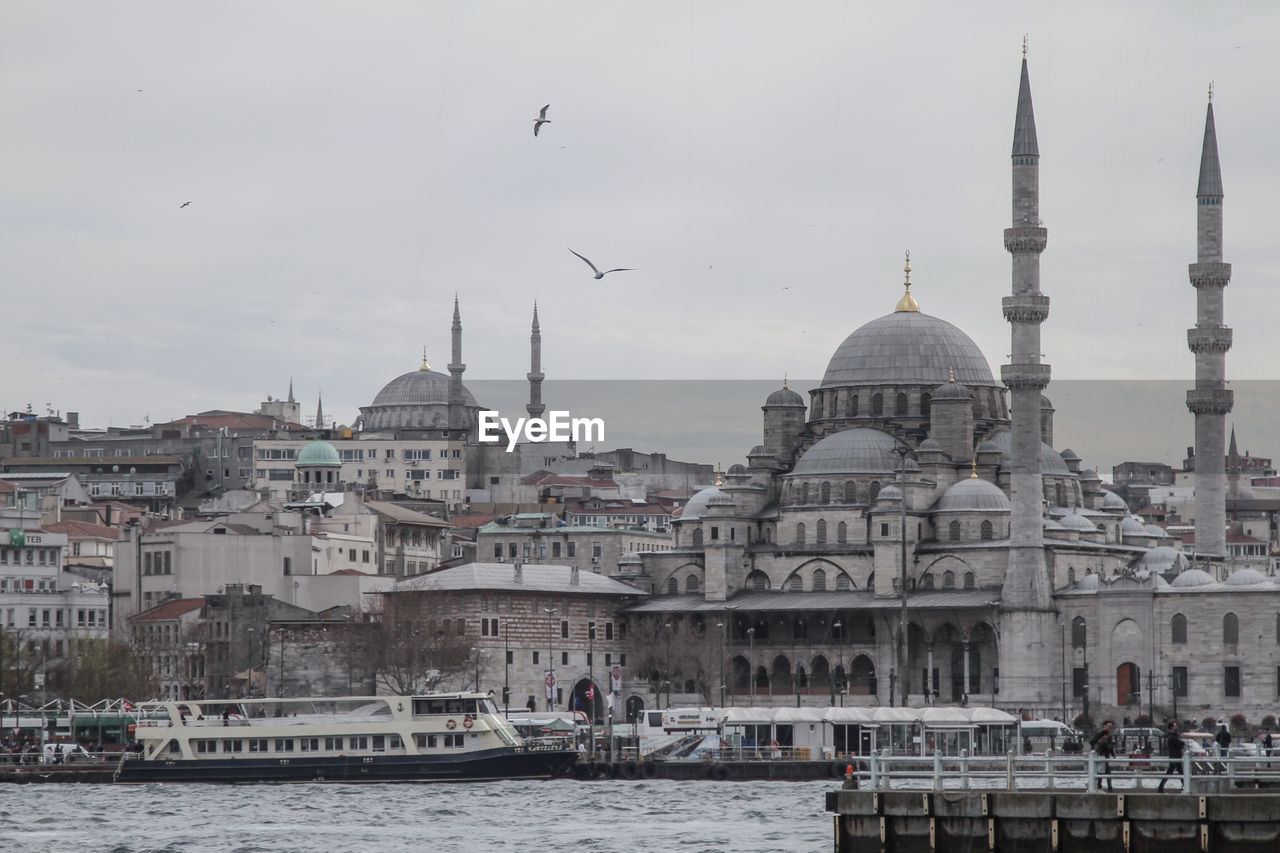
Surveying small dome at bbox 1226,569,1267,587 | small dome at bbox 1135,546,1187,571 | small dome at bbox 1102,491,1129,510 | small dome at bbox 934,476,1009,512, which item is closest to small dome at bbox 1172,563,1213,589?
small dome at bbox 1226,569,1267,587

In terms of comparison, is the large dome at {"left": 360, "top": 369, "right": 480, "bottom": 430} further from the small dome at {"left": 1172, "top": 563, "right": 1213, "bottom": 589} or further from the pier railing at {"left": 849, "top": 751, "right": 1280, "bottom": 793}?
the pier railing at {"left": 849, "top": 751, "right": 1280, "bottom": 793}

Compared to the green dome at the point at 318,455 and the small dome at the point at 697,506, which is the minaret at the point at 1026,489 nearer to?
the small dome at the point at 697,506

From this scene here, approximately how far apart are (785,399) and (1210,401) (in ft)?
54.0

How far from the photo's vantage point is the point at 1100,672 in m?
79.6

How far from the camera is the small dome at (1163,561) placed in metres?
83.7

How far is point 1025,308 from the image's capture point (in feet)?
260

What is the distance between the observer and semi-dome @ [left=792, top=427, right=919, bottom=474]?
8862cm

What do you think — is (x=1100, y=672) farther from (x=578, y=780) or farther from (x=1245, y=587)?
(x=578, y=780)

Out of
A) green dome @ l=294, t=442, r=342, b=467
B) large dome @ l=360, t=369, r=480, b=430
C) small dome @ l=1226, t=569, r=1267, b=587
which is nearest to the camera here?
small dome @ l=1226, t=569, r=1267, b=587

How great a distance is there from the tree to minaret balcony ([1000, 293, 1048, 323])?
13839mm

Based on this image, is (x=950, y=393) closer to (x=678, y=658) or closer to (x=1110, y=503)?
(x=1110, y=503)

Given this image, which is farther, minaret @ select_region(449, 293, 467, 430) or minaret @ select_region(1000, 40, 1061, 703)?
minaret @ select_region(449, 293, 467, 430)

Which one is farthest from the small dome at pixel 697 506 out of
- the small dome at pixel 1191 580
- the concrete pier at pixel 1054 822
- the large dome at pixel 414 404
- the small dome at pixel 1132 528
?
the concrete pier at pixel 1054 822

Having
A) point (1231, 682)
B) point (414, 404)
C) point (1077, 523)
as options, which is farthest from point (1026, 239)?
point (414, 404)
